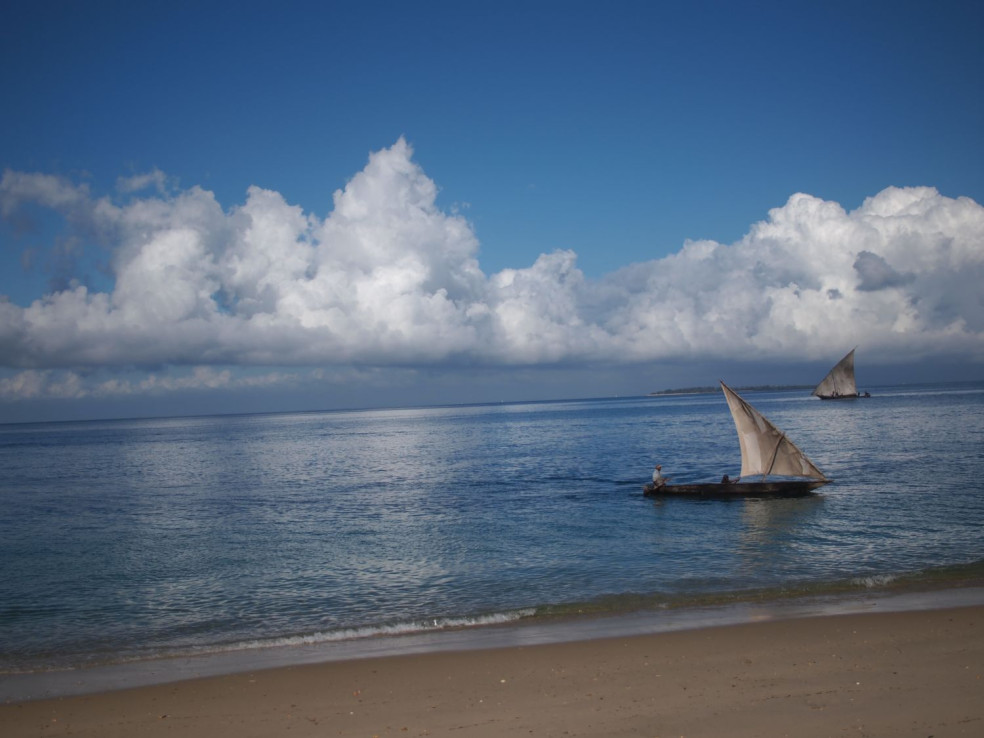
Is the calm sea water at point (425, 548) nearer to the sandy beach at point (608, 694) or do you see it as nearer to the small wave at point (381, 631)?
the small wave at point (381, 631)

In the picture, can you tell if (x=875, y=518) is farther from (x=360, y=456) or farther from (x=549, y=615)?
(x=360, y=456)

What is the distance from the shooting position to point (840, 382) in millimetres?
166875

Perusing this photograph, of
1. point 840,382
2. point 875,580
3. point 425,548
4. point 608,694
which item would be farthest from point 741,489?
point 840,382

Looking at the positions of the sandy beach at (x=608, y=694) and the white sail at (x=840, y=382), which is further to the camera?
the white sail at (x=840, y=382)

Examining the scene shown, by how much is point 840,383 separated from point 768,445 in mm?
148035

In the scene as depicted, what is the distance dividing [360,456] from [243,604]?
63835 mm

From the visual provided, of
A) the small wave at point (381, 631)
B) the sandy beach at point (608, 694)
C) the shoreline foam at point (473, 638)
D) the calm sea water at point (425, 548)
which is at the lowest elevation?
the calm sea water at point (425, 548)

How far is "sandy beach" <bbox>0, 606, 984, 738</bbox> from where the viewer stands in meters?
10.1

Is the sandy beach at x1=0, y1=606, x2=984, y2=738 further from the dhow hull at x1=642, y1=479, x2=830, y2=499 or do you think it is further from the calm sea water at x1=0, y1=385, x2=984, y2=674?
the dhow hull at x1=642, y1=479, x2=830, y2=499

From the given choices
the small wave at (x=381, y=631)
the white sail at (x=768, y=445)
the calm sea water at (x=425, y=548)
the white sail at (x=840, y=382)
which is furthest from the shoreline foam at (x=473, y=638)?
the white sail at (x=840, y=382)

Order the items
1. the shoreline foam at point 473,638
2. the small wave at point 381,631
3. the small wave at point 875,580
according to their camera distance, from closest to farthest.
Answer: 1. the shoreline foam at point 473,638
2. the small wave at point 381,631
3. the small wave at point 875,580

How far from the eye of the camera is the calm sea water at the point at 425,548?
1858 centimetres

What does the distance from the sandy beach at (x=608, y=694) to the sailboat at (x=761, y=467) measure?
A: 23.7 metres

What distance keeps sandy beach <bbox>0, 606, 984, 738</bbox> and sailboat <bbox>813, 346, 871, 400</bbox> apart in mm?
159136
